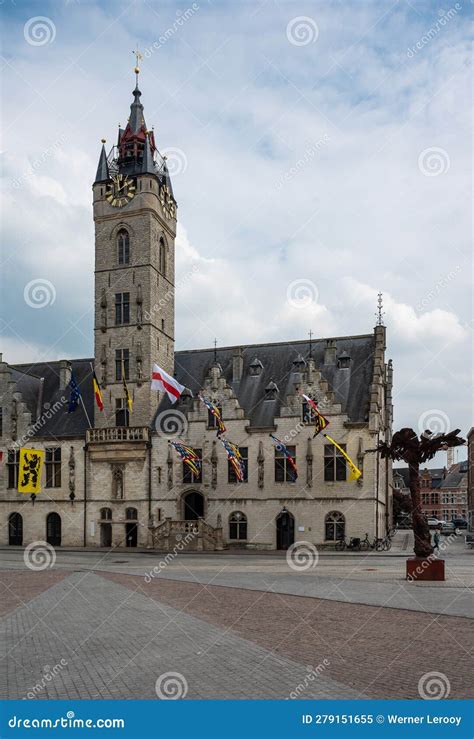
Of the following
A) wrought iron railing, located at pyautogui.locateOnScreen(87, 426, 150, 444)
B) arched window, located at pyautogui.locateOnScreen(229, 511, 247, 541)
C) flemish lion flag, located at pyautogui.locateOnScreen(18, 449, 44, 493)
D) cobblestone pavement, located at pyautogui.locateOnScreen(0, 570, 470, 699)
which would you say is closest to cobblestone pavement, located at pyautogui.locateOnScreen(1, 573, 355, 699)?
cobblestone pavement, located at pyautogui.locateOnScreen(0, 570, 470, 699)

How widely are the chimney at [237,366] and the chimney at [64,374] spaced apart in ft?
44.5

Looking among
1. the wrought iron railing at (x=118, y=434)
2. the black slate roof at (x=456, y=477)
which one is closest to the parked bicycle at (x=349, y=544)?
the wrought iron railing at (x=118, y=434)

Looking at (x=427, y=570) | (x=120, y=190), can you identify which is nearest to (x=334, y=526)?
(x=427, y=570)

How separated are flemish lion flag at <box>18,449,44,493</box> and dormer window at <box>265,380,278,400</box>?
669 inches

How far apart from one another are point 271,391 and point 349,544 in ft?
37.8

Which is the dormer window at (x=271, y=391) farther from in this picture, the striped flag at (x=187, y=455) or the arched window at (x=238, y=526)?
the arched window at (x=238, y=526)

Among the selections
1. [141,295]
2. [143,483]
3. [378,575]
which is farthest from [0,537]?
[378,575]

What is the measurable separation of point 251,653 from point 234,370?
4024 centimetres

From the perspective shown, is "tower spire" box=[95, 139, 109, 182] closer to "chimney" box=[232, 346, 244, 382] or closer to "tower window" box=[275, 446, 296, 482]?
"chimney" box=[232, 346, 244, 382]

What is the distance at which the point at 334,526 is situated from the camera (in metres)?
46.9

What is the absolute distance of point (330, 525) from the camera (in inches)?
1854

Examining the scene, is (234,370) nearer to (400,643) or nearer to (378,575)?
(378,575)

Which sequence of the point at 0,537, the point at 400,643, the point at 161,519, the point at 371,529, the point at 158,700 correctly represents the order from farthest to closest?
the point at 0,537 → the point at 161,519 → the point at 371,529 → the point at 400,643 → the point at 158,700

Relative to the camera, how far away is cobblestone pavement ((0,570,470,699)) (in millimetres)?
11148
